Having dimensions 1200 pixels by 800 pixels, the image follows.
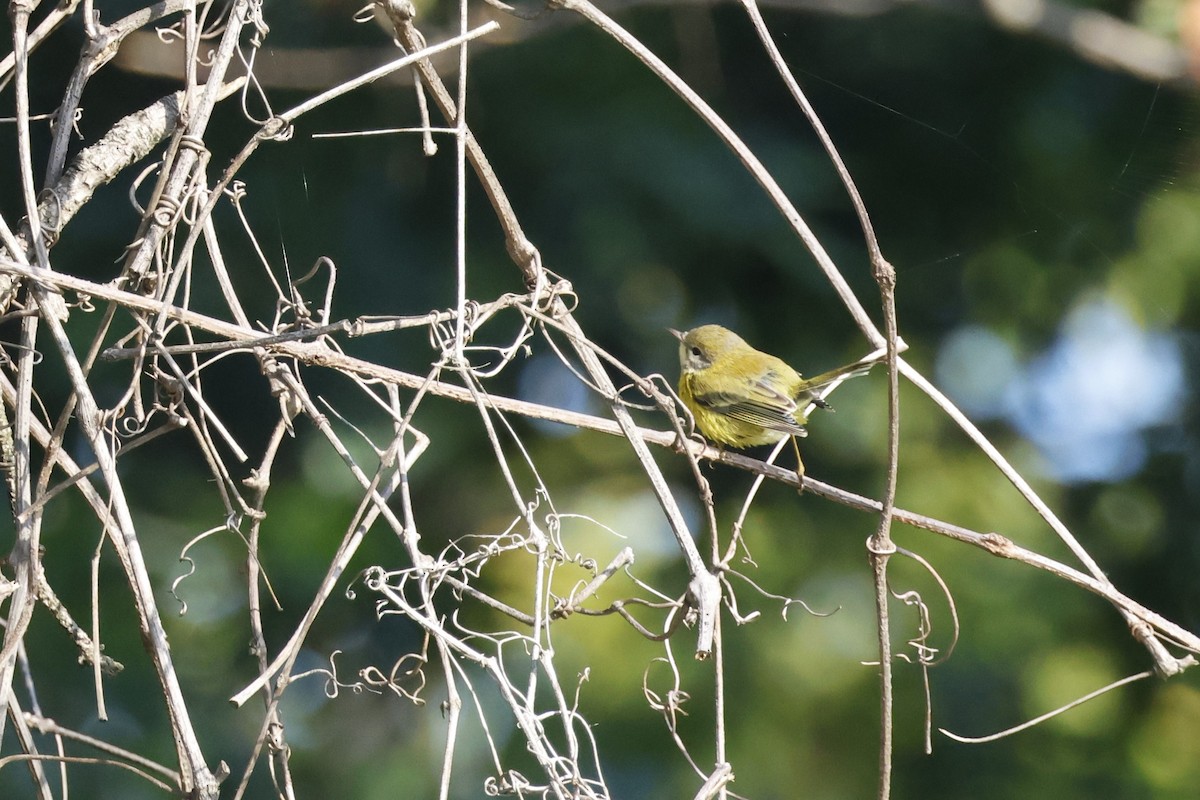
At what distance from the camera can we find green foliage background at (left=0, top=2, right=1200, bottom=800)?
4.10 metres

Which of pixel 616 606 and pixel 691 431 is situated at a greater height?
pixel 616 606

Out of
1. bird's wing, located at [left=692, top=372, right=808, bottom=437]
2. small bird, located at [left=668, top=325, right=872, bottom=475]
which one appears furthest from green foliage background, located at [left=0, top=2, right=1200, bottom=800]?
bird's wing, located at [left=692, top=372, right=808, bottom=437]

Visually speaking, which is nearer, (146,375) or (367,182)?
(146,375)

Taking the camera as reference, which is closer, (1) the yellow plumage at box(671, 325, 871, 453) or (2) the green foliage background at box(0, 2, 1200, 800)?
(1) the yellow plumage at box(671, 325, 871, 453)

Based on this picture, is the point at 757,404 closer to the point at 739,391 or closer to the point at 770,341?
the point at 739,391

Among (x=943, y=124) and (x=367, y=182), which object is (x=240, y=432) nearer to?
(x=367, y=182)

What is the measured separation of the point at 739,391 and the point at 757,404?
116 mm

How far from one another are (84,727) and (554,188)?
8.49 feet

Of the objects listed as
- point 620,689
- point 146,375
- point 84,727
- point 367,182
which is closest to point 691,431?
point 146,375

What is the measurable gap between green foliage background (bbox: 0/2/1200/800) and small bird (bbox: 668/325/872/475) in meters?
0.64

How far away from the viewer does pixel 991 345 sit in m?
4.50

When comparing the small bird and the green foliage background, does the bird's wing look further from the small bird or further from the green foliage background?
the green foliage background

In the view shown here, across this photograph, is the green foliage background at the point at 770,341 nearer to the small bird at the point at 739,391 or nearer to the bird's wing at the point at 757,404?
the small bird at the point at 739,391

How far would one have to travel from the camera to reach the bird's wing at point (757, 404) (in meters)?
3.00
